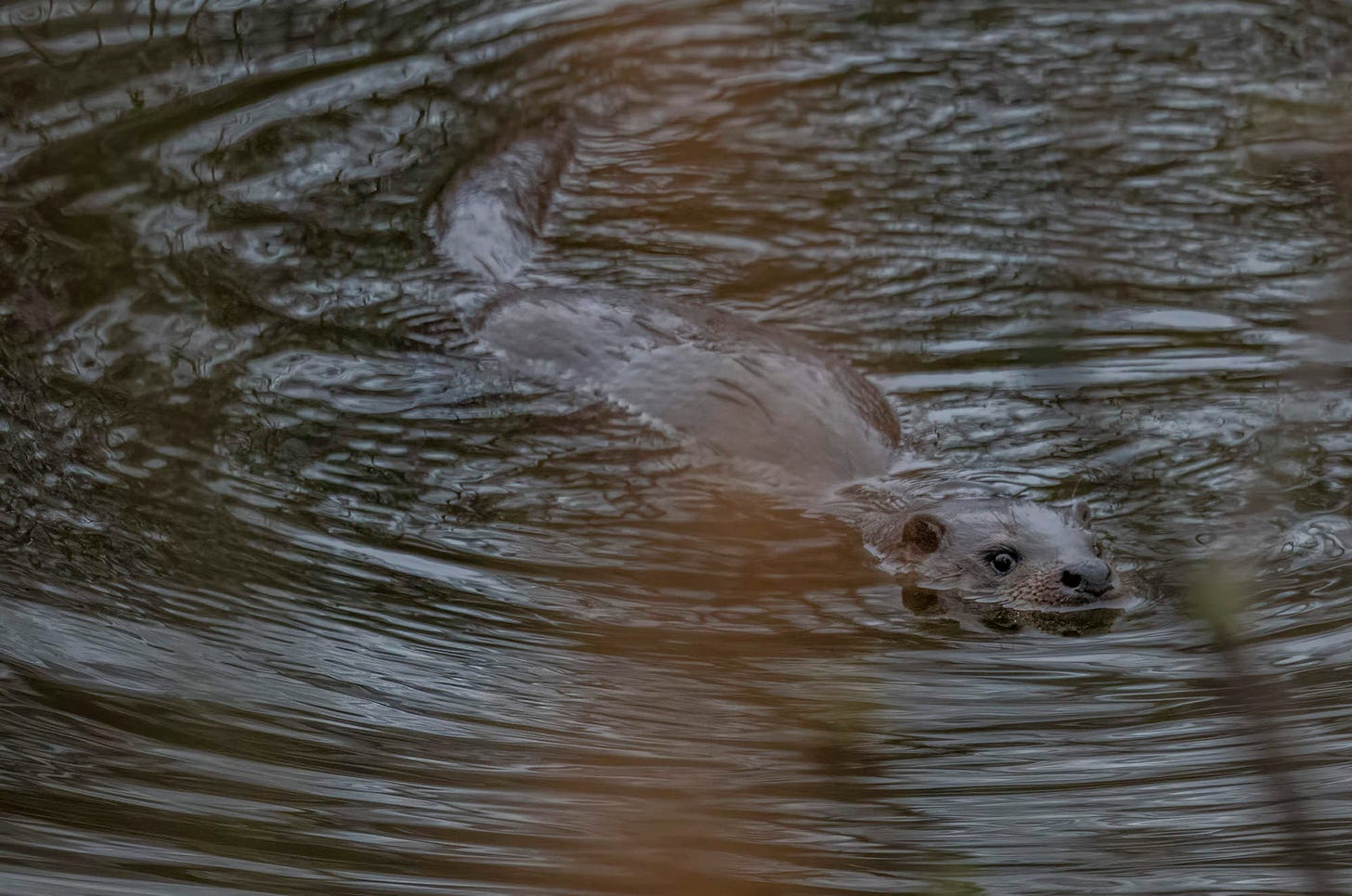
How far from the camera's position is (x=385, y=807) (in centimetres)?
239

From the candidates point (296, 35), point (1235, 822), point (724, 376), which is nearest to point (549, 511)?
point (724, 376)

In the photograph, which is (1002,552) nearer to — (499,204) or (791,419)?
(791,419)

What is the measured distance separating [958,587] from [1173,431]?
0.88 metres

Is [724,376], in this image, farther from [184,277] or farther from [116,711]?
[116,711]

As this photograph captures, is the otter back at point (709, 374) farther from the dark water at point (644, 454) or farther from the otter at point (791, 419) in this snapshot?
the dark water at point (644, 454)

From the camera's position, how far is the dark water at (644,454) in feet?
7.70

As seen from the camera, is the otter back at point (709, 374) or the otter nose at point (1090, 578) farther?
A: the otter back at point (709, 374)

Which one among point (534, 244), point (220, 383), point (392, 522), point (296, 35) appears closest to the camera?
point (392, 522)

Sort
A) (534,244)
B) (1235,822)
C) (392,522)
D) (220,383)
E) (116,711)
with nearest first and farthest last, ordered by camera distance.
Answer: (1235,822) → (116,711) → (392,522) → (220,383) → (534,244)

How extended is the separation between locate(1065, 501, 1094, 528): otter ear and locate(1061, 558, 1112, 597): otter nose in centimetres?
23

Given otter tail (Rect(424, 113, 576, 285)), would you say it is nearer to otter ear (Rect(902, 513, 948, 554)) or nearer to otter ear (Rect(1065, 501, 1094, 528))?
otter ear (Rect(902, 513, 948, 554))

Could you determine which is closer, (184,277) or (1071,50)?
(184,277)

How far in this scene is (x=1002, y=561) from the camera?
154 inches

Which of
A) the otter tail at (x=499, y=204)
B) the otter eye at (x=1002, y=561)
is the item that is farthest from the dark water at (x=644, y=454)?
the otter eye at (x=1002, y=561)
